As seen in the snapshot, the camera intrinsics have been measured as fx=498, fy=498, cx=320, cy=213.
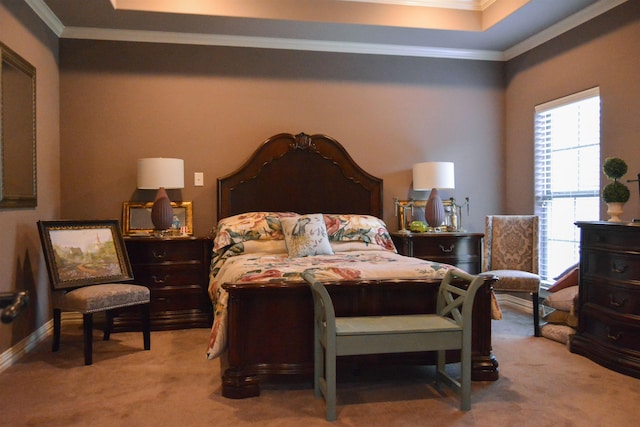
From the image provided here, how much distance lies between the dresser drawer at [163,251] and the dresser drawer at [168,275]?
57 mm

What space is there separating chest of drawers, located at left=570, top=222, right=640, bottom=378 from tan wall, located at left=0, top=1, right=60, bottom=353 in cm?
373

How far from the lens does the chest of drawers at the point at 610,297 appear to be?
2.95 m

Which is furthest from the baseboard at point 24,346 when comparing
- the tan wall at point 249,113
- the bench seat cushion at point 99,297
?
the tan wall at point 249,113

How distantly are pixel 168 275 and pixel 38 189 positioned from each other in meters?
1.16

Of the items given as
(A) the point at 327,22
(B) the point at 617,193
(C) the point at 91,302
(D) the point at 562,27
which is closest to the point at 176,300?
(C) the point at 91,302

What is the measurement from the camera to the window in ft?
13.1

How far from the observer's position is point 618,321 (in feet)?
9.91

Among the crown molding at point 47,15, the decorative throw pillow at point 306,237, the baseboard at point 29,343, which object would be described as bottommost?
the baseboard at point 29,343

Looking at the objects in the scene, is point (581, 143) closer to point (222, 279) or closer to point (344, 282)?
point (344, 282)

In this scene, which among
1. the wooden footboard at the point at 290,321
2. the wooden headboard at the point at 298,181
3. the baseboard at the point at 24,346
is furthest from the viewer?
the wooden headboard at the point at 298,181

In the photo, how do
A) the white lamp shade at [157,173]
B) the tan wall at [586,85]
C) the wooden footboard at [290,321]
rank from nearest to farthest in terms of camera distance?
1. the wooden footboard at [290,321]
2. the tan wall at [586,85]
3. the white lamp shade at [157,173]

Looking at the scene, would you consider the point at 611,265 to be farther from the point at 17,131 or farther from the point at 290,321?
the point at 17,131

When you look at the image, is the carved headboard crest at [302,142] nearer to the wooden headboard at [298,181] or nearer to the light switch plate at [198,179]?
the wooden headboard at [298,181]

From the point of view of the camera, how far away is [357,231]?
4121 mm
